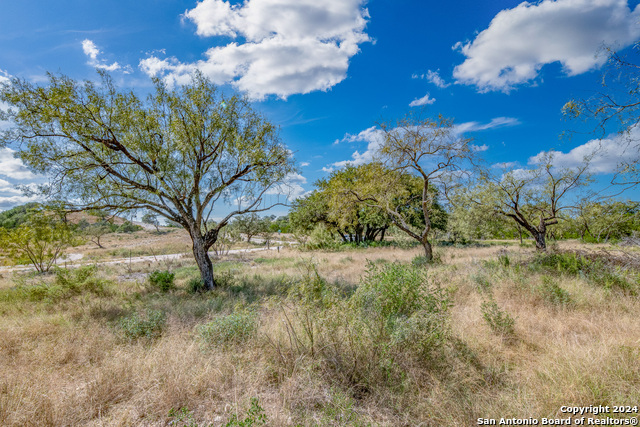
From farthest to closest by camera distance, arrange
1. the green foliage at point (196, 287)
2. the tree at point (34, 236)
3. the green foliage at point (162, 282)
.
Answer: the green foliage at point (162, 282) → the green foliage at point (196, 287) → the tree at point (34, 236)

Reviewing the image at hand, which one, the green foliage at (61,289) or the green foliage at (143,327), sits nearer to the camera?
the green foliage at (143,327)

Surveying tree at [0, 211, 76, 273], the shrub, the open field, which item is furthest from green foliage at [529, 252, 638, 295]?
tree at [0, 211, 76, 273]

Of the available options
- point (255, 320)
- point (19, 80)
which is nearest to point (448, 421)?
point (255, 320)

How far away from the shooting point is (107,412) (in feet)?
11.2

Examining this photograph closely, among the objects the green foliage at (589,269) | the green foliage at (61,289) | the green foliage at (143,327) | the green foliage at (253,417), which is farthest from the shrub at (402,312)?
the green foliage at (61,289)

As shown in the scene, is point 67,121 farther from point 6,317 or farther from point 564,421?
point 564,421

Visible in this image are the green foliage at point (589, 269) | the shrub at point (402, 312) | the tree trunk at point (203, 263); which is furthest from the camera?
the tree trunk at point (203, 263)

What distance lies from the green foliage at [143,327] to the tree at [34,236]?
5.98 m

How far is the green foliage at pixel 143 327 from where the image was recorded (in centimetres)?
605

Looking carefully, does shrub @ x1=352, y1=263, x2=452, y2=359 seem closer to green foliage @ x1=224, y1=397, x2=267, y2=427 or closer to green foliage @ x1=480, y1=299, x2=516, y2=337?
green foliage @ x1=480, y1=299, x2=516, y2=337

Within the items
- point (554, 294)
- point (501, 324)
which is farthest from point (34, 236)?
point (554, 294)

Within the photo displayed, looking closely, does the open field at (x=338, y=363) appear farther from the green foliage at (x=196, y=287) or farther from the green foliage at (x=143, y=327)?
the green foliage at (x=196, y=287)

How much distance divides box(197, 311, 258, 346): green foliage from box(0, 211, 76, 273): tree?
339 inches

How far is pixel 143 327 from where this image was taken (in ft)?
21.0
